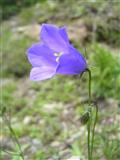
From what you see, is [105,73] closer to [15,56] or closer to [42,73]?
[15,56]

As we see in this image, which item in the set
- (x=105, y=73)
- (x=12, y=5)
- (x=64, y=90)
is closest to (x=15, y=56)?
(x=64, y=90)

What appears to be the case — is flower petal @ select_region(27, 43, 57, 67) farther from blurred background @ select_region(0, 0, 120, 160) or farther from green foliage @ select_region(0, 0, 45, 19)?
green foliage @ select_region(0, 0, 45, 19)

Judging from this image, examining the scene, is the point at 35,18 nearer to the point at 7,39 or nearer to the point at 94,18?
the point at 7,39

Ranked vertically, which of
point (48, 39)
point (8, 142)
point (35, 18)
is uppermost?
point (48, 39)

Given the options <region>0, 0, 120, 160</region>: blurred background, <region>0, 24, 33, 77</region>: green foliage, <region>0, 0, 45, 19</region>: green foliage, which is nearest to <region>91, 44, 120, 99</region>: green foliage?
<region>0, 0, 120, 160</region>: blurred background

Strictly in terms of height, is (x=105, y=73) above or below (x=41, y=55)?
below

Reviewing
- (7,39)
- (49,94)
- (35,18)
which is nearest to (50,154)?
(49,94)
